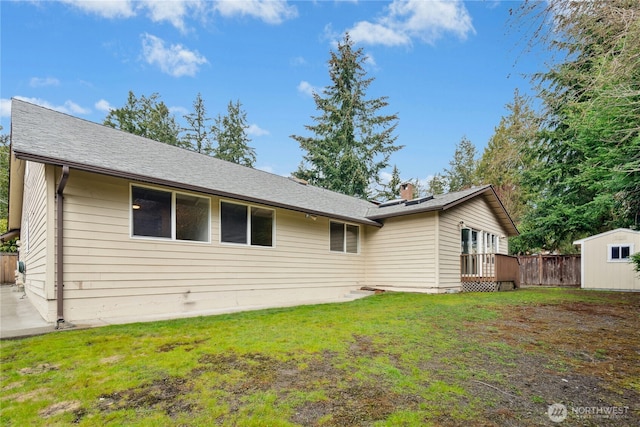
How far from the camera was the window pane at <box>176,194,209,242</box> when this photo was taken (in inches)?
278

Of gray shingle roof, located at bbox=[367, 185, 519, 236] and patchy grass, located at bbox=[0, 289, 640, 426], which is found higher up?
gray shingle roof, located at bbox=[367, 185, 519, 236]

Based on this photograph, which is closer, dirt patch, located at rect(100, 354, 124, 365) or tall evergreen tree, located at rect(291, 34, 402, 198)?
dirt patch, located at rect(100, 354, 124, 365)

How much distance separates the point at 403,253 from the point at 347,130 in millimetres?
16833

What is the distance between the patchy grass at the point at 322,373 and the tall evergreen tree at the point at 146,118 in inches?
1059

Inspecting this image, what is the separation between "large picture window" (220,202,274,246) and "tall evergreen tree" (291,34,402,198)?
56.4ft

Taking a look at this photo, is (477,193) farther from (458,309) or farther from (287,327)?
(287,327)

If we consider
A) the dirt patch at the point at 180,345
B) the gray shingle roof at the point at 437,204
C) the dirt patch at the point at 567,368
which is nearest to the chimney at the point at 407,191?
the gray shingle roof at the point at 437,204

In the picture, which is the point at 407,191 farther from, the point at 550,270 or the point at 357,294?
the point at 550,270

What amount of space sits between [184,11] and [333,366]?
51.8 feet

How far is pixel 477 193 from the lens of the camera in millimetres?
11930

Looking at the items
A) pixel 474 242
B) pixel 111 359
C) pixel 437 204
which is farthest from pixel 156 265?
pixel 474 242

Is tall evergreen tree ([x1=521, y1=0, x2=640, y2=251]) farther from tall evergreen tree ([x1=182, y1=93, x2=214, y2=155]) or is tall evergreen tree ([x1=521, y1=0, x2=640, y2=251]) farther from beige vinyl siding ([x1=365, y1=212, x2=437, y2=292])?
tall evergreen tree ([x1=182, y1=93, x2=214, y2=155])

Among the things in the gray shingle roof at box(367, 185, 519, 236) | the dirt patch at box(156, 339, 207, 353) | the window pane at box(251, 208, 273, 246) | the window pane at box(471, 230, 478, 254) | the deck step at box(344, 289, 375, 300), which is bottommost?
the deck step at box(344, 289, 375, 300)

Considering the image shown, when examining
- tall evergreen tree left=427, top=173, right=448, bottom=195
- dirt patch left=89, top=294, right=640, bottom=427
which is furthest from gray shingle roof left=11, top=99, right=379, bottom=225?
tall evergreen tree left=427, top=173, right=448, bottom=195
